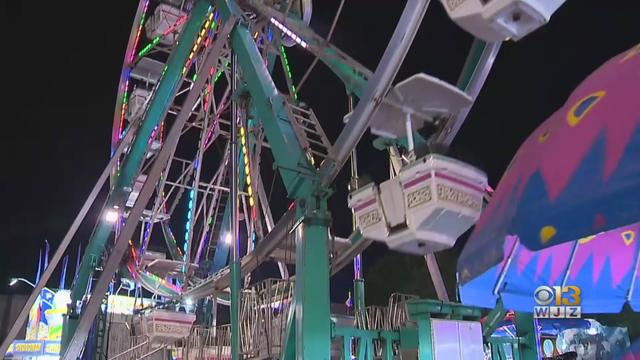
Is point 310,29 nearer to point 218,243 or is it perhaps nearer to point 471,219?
point 471,219

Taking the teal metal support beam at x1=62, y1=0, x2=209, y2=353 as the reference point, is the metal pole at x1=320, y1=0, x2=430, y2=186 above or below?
below

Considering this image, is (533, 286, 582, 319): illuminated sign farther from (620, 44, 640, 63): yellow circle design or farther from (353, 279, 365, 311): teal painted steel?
(353, 279, 365, 311): teal painted steel

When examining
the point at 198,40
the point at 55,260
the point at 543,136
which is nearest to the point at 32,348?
the point at 55,260

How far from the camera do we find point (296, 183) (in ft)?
20.5

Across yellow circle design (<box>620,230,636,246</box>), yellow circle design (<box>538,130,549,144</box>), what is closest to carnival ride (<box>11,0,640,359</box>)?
yellow circle design (<box>538,130,549,144</box>)

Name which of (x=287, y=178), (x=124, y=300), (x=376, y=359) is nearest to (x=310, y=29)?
(x=287, y=178)

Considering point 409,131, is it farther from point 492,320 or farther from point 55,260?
point 55,260

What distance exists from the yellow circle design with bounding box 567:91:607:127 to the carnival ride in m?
0.56

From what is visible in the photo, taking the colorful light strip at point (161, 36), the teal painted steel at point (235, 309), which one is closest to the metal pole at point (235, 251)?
the teal painted steel at point (235, 309)

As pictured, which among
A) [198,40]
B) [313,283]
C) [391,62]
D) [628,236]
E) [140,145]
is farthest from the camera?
[140,145]

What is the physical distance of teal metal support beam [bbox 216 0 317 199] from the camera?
6211 millimetres

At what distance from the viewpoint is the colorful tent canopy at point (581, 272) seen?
17.1 ft

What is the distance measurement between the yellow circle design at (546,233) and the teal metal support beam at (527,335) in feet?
12.7

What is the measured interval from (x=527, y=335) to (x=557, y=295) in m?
1.36
